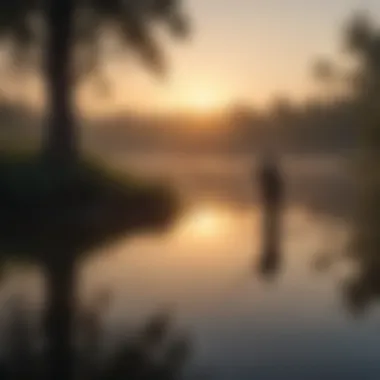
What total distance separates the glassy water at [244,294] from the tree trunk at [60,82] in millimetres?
543

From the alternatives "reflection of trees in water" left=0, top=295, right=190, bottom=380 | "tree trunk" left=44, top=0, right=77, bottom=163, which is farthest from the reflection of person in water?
"reflection of trees in water" left=0, top=295, right=190, bottom=380

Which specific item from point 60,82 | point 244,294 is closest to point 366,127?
point 60,82

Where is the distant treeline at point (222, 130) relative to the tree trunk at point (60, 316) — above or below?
above

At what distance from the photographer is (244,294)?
1962 mm


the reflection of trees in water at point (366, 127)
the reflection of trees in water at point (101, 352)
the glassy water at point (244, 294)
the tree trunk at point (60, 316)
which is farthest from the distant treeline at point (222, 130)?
the reflection of trees in water at point (101, 352)

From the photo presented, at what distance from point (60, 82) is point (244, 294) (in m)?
1.46

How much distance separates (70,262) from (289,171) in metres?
1.34

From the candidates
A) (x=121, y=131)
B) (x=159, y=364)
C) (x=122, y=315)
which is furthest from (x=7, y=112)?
(x=159, y=364)

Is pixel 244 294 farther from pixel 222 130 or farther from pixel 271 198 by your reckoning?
pixel 271 198

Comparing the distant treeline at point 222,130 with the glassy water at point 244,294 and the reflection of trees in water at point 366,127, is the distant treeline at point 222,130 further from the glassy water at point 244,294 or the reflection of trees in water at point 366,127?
the glassy water at point 244,294

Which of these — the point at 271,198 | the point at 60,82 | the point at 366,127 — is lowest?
the point at 271,198

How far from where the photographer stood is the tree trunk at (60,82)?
9.78ft

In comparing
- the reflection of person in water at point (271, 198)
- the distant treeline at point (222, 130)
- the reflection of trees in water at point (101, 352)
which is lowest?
the reflection of person in water at point (271, 198)

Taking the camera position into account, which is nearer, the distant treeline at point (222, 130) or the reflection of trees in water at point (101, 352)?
the reflection of trees in water at point (101, 352)
